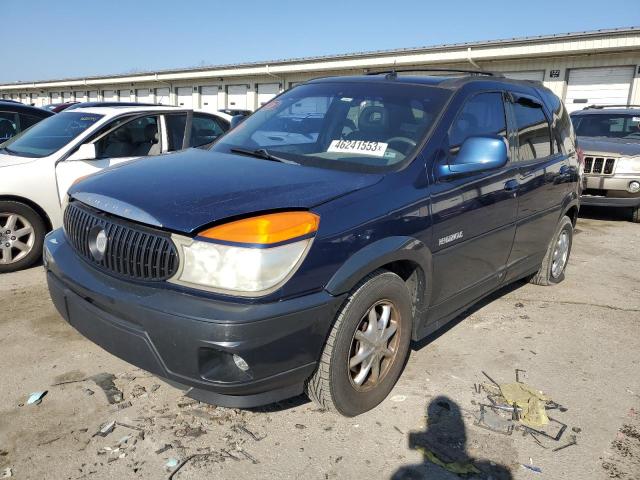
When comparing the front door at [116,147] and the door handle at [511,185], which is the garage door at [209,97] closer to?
the front door at [116,147]

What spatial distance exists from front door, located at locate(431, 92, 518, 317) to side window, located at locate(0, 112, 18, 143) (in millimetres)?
6569

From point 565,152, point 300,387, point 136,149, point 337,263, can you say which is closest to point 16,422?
point 300,387

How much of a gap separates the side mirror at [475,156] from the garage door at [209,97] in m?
31.5

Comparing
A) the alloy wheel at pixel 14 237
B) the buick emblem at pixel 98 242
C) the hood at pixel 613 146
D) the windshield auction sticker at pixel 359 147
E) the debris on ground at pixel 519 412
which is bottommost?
the debris on ground at pixel 519 412

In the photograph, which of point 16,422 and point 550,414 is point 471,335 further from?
point 16,422

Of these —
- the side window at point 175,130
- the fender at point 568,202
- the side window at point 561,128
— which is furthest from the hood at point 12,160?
the fender at point 568,202

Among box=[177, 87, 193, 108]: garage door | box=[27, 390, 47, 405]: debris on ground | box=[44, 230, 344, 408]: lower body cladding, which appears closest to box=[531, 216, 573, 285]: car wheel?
box=[44, 230, 344, 408]: lower body cladding

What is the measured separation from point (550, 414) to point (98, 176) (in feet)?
9.45

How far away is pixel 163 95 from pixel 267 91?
41.0 feet

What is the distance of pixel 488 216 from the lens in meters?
3.40

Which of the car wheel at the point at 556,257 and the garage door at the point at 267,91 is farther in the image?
the garage door at the point at 267,91

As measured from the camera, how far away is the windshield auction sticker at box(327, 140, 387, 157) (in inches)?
118

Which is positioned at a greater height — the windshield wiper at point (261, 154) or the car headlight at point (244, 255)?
the windshield wiper at point (261, 154)

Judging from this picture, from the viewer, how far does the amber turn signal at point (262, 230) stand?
2.14 metres
